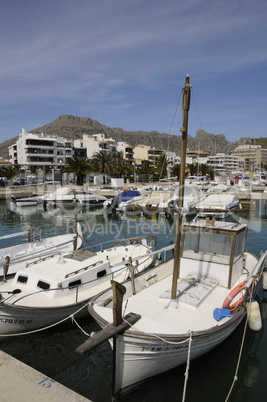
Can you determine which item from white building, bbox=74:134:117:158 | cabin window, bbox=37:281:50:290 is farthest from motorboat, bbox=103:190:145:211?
white building, bbox=74:134:117:158

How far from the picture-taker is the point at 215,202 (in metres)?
44.3

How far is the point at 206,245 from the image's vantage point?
39.5 ft

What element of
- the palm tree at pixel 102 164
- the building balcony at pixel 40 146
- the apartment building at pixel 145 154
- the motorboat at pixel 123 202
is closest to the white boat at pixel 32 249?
the motorboat at pixel 123 202

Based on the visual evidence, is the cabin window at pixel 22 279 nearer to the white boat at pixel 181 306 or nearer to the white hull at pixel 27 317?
the white hull at pixel 27 317

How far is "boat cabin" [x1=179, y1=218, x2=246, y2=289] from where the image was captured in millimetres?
11219

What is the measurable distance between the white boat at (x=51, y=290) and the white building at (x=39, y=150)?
280ft

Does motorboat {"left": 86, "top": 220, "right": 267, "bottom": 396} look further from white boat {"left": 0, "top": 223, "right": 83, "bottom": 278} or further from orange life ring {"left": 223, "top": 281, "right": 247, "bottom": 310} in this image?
white boat {"left": 0, "top": 223, "right": 83, "bottom": 278}

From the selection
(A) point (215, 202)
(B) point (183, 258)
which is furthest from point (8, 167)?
(B) point (183, 258)

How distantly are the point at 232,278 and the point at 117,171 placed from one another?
73.3 m

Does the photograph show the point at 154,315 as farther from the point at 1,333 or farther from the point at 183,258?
the point at 1,333

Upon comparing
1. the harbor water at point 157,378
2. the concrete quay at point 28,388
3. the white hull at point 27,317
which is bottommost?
the harbor water at point 157,378

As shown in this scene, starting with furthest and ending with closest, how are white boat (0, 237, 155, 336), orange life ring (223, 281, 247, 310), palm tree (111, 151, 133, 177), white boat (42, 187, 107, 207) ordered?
palm tree (111, 151, 133, 177) < white boat (42, 187, 107, 207) < white boat (0, 237, 155, 336) < orange life ring (223, 281, 247, 310)

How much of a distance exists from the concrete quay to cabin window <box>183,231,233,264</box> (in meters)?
7.33

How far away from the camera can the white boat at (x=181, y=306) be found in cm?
713
